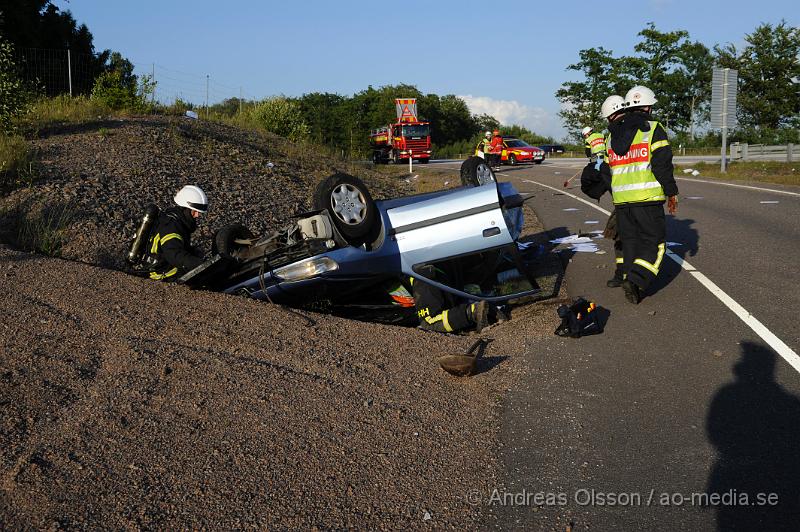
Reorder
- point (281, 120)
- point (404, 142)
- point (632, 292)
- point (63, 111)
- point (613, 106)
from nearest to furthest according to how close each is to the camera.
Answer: point (632, 292) → point (613, 106) → point (63, 111) → point (281, 120) → point (404, 142)

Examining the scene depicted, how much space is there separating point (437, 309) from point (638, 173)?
7.74 feet

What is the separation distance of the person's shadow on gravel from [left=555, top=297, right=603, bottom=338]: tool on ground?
1248 mm

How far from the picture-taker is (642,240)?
743 cm

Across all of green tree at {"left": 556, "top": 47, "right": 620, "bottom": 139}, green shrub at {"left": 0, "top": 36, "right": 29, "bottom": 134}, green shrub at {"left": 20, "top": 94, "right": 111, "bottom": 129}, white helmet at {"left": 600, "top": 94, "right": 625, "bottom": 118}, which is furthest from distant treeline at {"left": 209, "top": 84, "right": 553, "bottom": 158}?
white helmet at {"left": 600, "top": 94, "right": 625, "bottom": 118}

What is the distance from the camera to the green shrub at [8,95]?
1212 cm

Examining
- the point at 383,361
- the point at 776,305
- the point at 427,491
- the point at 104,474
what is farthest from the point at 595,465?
the point at 776,305

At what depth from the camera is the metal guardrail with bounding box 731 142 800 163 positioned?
2890 centimetres

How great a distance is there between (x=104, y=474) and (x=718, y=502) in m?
2.84

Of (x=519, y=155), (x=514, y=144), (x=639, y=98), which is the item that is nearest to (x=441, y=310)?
(x=639, y=98)

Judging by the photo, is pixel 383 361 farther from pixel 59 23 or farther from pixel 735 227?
pixel 59 23

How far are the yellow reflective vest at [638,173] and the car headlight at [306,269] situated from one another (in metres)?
2.96

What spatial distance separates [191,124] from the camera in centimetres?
1819

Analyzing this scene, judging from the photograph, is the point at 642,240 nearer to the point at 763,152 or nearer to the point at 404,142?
the point at 763,152

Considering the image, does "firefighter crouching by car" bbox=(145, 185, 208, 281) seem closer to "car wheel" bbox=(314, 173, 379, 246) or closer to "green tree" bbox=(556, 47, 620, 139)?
"car wheel" bbox=(314, 173, 379, 246)
